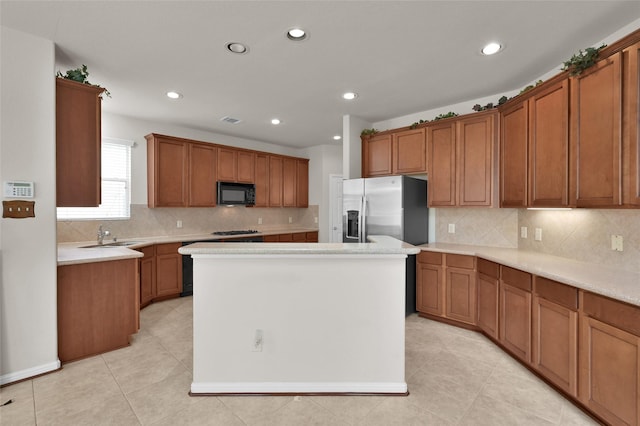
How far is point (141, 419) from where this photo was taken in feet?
6.50

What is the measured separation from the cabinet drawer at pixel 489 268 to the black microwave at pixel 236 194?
3.91 metres

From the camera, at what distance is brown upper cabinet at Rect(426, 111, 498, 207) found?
3.53m

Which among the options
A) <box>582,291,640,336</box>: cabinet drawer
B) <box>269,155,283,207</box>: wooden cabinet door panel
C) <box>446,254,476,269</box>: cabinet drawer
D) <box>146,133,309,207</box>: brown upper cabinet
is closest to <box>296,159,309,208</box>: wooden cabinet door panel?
<box>146,133,309,207</box>: brown upper cabinet

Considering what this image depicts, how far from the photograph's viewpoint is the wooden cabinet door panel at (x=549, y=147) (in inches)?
97.0

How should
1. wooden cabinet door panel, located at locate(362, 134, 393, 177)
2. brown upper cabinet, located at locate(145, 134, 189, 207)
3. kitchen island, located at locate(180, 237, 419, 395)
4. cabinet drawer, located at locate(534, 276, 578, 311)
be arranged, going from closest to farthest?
cabinet drawer, located at locate(534, 276, 578, 311)
kitchen island, located at locate(180, 237, 419, 395)
wooden cabinet door panel, located at locate(362, 134, 393, 177)
brown upper cabinet, located at locate(145, 134, 189, 207)

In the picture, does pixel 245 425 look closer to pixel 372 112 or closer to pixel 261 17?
pixel 261 17

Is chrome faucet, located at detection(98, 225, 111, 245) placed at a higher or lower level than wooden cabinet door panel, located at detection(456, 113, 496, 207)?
lower

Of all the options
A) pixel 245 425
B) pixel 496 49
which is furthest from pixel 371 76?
pixel 245 425

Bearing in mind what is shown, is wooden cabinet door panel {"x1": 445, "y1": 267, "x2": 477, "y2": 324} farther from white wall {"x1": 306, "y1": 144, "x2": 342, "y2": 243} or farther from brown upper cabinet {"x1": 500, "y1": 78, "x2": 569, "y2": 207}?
white wall {"x1": 306, "y1": 144, "x2": 342, "y2": 243}

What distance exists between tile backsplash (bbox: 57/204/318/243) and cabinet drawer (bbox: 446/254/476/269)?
356 cm

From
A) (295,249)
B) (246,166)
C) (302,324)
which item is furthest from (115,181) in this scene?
(302,324)

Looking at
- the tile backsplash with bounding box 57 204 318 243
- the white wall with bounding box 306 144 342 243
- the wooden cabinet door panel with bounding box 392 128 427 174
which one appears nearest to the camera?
the wooden cabinet door panel with bounding box 392 128 427 174

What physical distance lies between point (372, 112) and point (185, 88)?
7.83 feet

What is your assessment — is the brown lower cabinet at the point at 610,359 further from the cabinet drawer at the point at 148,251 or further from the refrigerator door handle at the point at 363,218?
the cabinet drawer at the point at 148,251
